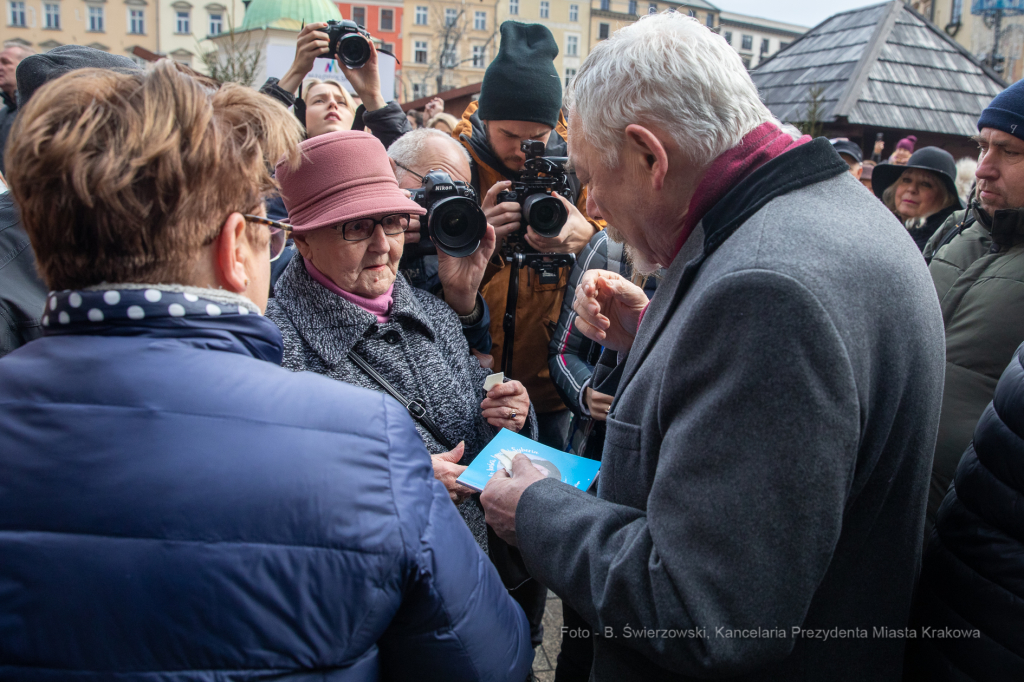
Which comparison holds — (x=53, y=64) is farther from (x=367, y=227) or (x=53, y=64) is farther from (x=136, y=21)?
(x=136, y=21)

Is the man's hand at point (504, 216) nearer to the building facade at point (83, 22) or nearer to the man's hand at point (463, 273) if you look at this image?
the man's hand at point (463, 273)

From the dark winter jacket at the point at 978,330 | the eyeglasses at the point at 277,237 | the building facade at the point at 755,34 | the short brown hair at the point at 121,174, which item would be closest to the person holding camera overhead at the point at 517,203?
the eyeglasses at the point at 277,237

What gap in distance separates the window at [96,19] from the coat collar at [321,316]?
1766 inches

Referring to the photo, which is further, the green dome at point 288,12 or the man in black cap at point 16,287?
the green dome at point 288,12

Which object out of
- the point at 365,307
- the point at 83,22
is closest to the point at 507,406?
the point at 365,307

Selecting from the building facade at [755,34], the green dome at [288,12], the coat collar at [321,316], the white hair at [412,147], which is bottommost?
the coat collar at [321,316]

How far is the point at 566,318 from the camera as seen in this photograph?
2.52 meters

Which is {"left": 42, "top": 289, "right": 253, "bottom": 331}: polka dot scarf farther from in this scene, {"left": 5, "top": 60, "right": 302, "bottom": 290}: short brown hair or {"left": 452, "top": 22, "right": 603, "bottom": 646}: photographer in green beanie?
{"left": 452, "top": 22, "right": 603, "bottom": 646}: photographer in green beanie

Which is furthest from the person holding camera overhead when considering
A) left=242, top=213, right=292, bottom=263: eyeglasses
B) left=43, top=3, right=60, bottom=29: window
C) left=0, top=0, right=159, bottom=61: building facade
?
left=43, top=3, right=60, bottom=29: window

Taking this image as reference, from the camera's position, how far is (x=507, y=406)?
203cm

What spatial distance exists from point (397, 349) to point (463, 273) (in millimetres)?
507

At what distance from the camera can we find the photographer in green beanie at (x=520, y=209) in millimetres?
2449

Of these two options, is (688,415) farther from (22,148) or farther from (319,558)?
(22,148)

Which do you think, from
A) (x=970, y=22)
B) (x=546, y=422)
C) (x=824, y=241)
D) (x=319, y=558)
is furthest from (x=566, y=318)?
(x=970, y=22)
